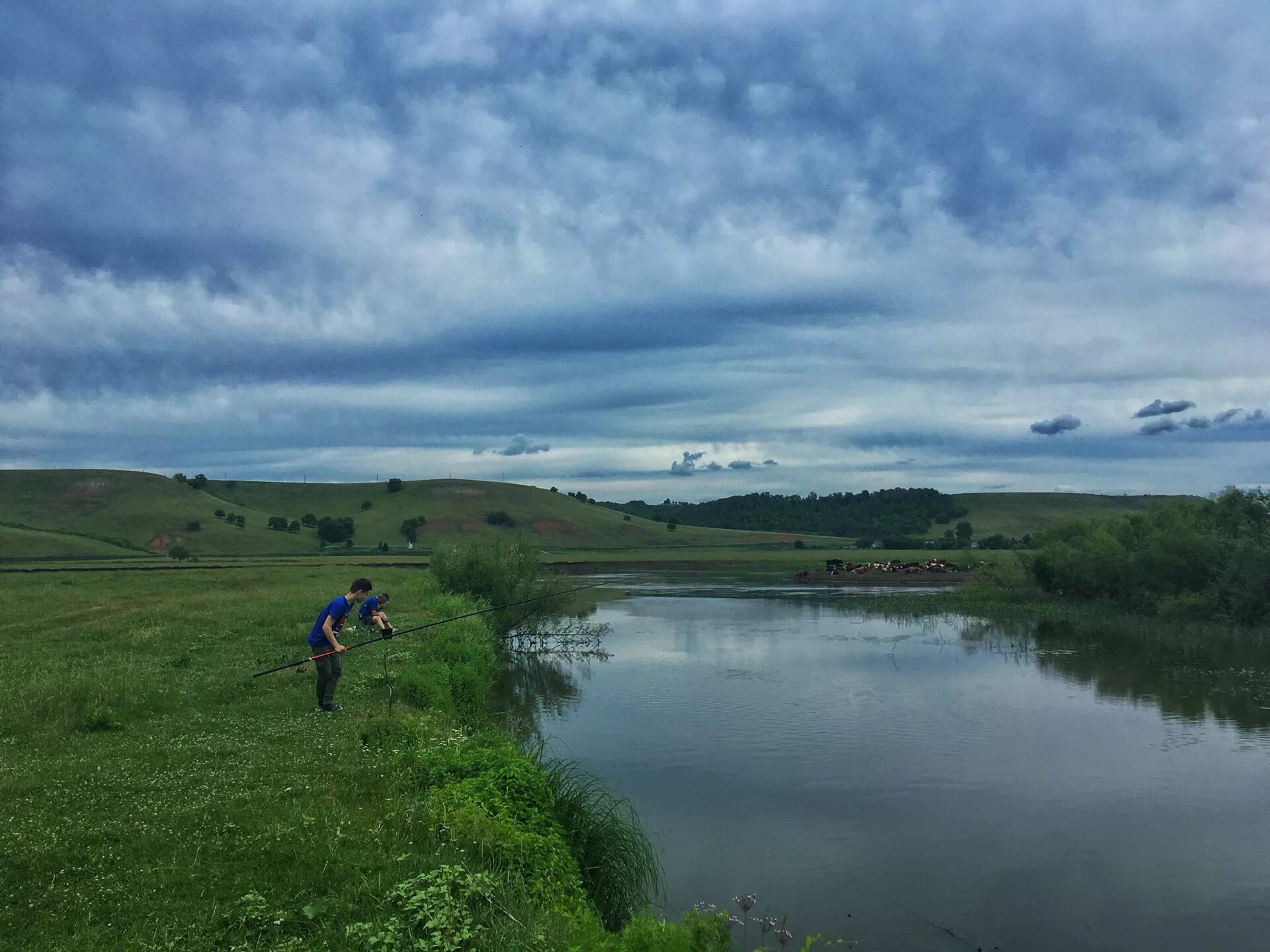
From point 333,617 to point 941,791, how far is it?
465 inches

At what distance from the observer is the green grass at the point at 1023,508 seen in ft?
532

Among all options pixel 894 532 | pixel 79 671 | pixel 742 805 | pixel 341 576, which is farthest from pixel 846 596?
pixel 894 532

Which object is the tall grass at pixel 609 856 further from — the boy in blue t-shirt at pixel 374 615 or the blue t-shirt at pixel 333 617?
the blue t-shirt at pixel 333 617

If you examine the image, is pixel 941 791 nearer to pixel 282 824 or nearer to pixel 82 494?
pixel 282 824

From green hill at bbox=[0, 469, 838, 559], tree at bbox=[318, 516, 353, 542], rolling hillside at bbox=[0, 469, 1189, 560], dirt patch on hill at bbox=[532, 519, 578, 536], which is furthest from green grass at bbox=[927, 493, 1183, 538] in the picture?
tree at bbox=[318, 516, 353, 542]

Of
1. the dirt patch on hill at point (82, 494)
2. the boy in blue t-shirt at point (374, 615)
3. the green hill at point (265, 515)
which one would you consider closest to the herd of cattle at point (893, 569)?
the green hill at point (265, 515)

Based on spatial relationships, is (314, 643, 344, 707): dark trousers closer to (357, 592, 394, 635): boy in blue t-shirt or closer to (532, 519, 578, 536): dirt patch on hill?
(357, 592, 394, 635): boy in blue t-shirt

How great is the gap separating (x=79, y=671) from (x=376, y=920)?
1277 cm

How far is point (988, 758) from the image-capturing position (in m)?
20.1

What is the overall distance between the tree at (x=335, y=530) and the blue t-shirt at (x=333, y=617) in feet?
434

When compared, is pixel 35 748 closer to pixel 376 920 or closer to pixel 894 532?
pixel 376 920

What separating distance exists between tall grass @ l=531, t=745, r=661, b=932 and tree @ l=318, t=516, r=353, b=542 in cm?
13648

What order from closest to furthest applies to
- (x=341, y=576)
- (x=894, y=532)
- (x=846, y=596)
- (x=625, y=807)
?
1. (x=625, y=807)
2. (x=341, y=576)
3. (x=846, y=596)
4. (x=894, y=532)

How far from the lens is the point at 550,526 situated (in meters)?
161
